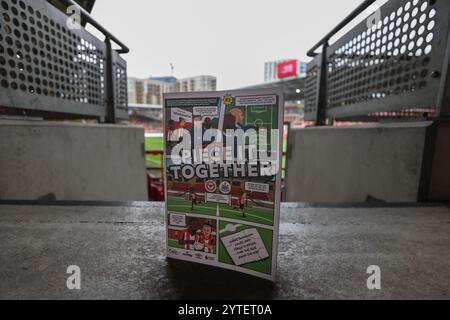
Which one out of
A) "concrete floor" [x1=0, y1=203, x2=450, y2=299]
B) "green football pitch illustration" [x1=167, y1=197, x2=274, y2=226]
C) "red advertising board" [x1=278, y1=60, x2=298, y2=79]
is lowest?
"concrete floor" [x1=0, y1=203, x2=450, y2=299]

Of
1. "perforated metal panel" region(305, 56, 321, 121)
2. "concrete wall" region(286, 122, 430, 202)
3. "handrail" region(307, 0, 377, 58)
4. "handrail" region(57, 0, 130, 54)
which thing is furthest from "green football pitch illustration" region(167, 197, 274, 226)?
"perforated metal panel" region(305, 56, 321, 121)

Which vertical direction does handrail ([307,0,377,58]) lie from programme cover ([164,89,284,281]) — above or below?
above

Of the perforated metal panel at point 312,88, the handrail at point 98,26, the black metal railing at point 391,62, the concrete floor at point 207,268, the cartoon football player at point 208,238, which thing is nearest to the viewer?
the concrete floor at point 207,268

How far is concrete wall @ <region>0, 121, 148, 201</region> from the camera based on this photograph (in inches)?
71.3

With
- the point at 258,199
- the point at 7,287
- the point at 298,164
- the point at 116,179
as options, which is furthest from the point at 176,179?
the point at 298,164

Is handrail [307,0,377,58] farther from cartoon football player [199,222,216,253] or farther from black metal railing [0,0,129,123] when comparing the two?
black metal railing [0,0,129,123]

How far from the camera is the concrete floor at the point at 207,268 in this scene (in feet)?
2.57

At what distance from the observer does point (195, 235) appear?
0.92 metres

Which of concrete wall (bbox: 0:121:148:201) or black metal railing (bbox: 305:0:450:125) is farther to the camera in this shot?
concrete wall (bbox: 0:121:148:201)

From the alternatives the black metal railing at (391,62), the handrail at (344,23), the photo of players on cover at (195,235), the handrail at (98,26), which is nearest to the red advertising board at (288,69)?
the handrail at (344,23)

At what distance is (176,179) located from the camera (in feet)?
3.00

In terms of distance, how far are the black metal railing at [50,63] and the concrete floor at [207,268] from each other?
0.96 metres

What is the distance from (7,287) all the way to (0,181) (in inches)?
57.4

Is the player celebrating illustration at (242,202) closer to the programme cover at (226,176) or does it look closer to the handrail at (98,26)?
the programme cover at (226,176)
